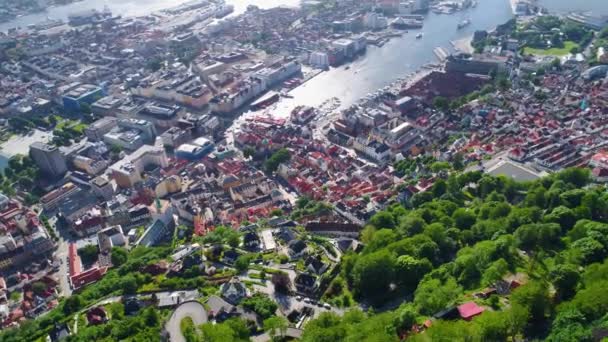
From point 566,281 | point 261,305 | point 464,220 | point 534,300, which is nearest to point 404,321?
point 534,300

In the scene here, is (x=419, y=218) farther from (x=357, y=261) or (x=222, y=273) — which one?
(x=222, y=273)

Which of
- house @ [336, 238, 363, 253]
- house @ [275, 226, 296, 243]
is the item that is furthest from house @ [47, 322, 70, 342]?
house @ [336, 238, 363, 253]

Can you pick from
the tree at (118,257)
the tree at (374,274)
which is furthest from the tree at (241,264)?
the tree at (118,257)

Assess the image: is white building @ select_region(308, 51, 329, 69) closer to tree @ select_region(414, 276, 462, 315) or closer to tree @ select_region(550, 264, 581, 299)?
tree @ select_region(414, 276, 462, 315)

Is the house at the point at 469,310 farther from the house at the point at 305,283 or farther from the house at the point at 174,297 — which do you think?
the house at the point at 174,297

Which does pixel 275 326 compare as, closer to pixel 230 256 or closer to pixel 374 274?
pixel 374 274

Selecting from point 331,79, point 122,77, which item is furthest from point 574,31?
point 122,77
